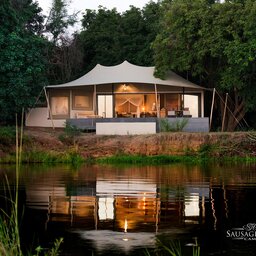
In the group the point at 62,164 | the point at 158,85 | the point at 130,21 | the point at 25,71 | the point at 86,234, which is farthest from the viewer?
the point at 130,21

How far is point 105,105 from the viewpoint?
3844 cm

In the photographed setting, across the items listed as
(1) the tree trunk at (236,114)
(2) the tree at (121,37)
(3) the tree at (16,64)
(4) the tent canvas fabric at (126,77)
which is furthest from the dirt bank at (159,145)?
(2) the tree at (121,37)

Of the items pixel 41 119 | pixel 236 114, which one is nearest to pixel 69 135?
pixel 41 119

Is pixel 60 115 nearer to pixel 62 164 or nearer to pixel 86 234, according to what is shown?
pixel 62 164

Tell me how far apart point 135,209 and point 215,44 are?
1974 centimetres

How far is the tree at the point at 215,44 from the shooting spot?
105 feet

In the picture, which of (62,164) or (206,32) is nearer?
(62,164)

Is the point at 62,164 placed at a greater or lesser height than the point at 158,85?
lesser

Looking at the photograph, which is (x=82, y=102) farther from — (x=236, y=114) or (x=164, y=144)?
(x=164, y=144)

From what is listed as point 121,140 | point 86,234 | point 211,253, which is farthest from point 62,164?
point 211,253

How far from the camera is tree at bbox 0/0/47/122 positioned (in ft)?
105

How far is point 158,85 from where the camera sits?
1475 inches

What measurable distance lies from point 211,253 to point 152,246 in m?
1.02

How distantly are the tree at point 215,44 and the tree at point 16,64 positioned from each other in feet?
22.7
